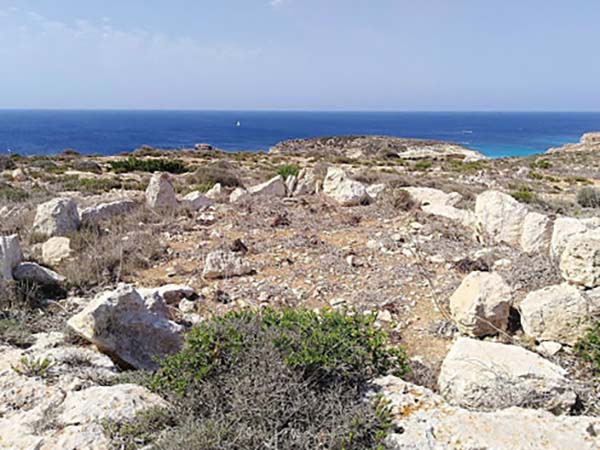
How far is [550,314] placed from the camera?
161 inches

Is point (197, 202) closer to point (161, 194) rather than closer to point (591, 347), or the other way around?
point (161, 194)

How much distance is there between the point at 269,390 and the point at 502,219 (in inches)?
243

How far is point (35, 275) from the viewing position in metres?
5.35

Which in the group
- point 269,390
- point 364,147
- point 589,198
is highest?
point 364,147

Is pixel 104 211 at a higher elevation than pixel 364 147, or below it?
below

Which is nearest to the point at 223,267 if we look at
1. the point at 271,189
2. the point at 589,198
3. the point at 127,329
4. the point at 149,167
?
the point at 127,329

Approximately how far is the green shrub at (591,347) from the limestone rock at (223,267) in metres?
4.11

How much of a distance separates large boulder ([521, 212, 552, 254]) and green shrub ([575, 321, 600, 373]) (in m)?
2.86

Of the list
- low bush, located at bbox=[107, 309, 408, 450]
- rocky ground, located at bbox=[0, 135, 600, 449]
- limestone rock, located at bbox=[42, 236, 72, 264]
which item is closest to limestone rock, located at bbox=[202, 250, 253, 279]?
rocky ground, located at bbox=[0, 135, 600, 449]

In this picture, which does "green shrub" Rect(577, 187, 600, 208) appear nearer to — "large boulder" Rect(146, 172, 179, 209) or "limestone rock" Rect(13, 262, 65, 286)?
"large boulder" Rect(146, 172, 179, 209)

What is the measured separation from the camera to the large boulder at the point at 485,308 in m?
4.32

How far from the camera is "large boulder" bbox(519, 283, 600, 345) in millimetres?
3951

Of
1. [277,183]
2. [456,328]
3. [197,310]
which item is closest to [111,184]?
[277,183]

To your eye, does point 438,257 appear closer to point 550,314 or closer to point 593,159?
point 550,314
